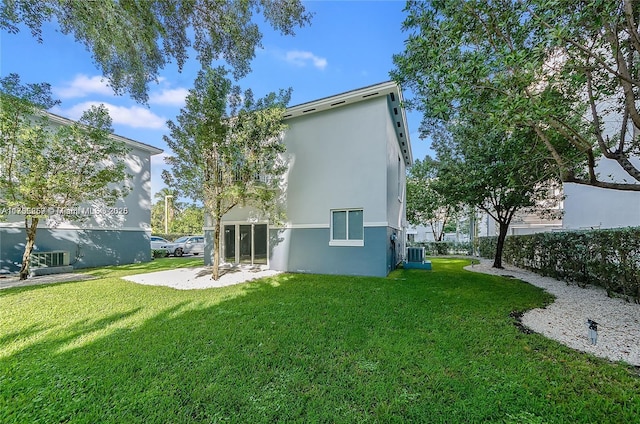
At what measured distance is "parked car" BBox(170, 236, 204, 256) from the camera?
19438 millimetres

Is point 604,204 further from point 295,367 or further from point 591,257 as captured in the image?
point 295,367

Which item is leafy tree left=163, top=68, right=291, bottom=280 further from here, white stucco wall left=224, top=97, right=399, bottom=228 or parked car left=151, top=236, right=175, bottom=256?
parked car left=151, top=236, right=175, bottom=256

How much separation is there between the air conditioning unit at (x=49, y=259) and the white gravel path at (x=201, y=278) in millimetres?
3948

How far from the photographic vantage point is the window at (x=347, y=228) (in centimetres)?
969

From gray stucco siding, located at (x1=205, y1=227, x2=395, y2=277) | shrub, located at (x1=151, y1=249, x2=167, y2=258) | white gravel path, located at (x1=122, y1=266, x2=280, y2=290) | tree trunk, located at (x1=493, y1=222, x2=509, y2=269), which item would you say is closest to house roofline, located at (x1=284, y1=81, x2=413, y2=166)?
gray stucco siding, located at (x1=205, y1=227, x2=395, y2=277)

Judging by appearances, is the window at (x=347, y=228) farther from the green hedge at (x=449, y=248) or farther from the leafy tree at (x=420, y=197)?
the green hedge at (x=449, y=248)

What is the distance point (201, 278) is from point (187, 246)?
485 inches

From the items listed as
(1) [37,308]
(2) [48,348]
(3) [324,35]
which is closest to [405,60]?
(3) [324,35]

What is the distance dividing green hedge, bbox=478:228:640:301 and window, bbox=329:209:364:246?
20.9 feet

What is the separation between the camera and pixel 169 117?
27.7 ft

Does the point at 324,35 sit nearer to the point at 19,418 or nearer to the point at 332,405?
the point at 332,405

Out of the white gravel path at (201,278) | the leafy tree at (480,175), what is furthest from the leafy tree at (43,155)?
the leafy tree at (480,175)

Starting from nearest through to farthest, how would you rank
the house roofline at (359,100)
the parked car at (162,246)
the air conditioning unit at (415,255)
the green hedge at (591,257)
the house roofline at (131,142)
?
the green hedge at (591,257), the house roofline at (359,100), the house roofline at (131,142), the air conditioning unit at (415,255), the parked car at (162,246)

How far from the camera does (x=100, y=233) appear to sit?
41.8 ft
